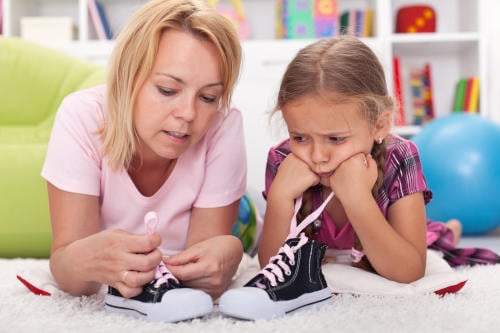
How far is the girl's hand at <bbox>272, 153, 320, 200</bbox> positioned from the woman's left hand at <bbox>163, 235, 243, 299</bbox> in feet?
0.53

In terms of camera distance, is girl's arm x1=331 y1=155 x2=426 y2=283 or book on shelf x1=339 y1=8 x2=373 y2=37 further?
book on shelf x1=339 y1=8 x2=373 y2=37

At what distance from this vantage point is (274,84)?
2854mm

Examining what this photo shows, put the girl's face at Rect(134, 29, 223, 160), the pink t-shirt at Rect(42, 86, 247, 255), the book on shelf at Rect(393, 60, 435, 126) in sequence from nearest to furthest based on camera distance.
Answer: the girl's face at Rect(134, 29, 223, 160) → the pink t-shirt at Rect(42, 86, 247, 255) → the book on shelf at Rect(393, 60, 435, 126)

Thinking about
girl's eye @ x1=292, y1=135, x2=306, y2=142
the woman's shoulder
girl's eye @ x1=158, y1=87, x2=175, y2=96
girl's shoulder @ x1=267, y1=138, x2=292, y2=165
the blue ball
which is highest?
girl's eye @ x1=158, y1=87, x2=175, y2=96

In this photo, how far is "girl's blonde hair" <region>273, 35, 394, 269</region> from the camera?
45.6 inches

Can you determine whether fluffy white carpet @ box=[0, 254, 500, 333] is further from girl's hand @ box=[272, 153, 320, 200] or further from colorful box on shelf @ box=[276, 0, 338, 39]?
colorful box on shelf @ box=[276, 0, 338, 39]

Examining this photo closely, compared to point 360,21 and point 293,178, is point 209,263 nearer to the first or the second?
point 293,178

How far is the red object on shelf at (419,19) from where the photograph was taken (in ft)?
10.3

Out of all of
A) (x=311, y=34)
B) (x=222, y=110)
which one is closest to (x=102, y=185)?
(x=222, y=110)

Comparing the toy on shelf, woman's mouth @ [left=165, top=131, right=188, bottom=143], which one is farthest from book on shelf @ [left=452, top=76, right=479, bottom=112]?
woman's mouth @ [left=165, top=131, right=188, bottom=143]

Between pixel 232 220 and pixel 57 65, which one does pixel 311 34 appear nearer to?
pixel 57 65

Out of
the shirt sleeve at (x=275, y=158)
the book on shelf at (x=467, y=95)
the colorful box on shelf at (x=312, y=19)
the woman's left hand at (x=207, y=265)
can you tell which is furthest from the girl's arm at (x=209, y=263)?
the book on shelf at (x=467, y=95)

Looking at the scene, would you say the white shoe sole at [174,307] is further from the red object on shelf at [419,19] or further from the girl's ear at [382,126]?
the red object on shelf at [419,19]

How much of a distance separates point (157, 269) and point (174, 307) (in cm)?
10
